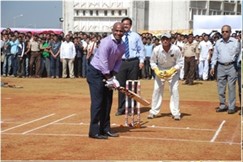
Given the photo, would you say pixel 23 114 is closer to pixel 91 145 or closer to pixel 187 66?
pixel 91 145

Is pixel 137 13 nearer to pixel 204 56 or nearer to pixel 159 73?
pixel 204 56

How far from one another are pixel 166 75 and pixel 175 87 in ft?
1.41

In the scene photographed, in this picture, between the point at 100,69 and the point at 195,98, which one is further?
the point at 195,98

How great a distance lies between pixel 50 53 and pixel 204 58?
6934mm

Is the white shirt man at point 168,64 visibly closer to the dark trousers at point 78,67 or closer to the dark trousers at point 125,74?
the dark trousers at point 125,74

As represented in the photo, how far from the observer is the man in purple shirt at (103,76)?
8.55 m

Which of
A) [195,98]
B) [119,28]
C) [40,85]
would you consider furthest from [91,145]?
[40,85]

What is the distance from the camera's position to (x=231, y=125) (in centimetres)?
1030

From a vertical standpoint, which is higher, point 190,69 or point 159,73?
point 159,73

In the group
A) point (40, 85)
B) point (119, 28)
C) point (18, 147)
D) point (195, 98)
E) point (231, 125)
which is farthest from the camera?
point (40, 85)

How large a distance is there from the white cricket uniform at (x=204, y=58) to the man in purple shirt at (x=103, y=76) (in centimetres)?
1281

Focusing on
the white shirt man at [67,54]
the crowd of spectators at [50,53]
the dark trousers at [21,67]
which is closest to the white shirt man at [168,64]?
the crowd of spectators at [50,53]

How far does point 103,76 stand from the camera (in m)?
8.70

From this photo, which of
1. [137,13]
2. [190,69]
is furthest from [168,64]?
[137,13]
